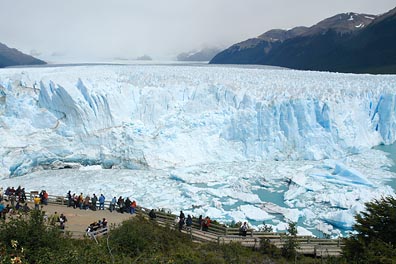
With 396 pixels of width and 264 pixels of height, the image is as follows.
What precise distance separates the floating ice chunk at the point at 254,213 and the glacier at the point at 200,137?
5.7 inches

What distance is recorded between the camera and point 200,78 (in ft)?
62.5

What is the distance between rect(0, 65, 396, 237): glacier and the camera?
13.3m

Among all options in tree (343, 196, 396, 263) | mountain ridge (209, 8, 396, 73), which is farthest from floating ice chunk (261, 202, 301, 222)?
mountain ridge (209, 8, 396, 73)

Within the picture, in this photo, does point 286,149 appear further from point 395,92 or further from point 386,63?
point 386,63

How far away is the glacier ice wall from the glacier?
5 centimetres

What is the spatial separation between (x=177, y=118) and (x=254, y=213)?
689 cm

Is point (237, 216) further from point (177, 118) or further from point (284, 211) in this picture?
point (177, 118)

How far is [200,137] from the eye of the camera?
16922 millimetres

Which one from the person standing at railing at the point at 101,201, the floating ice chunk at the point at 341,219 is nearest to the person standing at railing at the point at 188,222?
the person standing at railing at the point at 101,201

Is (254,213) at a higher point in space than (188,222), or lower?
lower

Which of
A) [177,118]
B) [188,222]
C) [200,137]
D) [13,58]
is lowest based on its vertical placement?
[188,222]

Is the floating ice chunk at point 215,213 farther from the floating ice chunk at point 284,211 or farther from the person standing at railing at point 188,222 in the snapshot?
the person standing at railing at point 188,222

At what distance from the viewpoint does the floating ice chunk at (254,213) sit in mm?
11205

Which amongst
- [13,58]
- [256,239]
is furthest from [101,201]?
[13,58]
